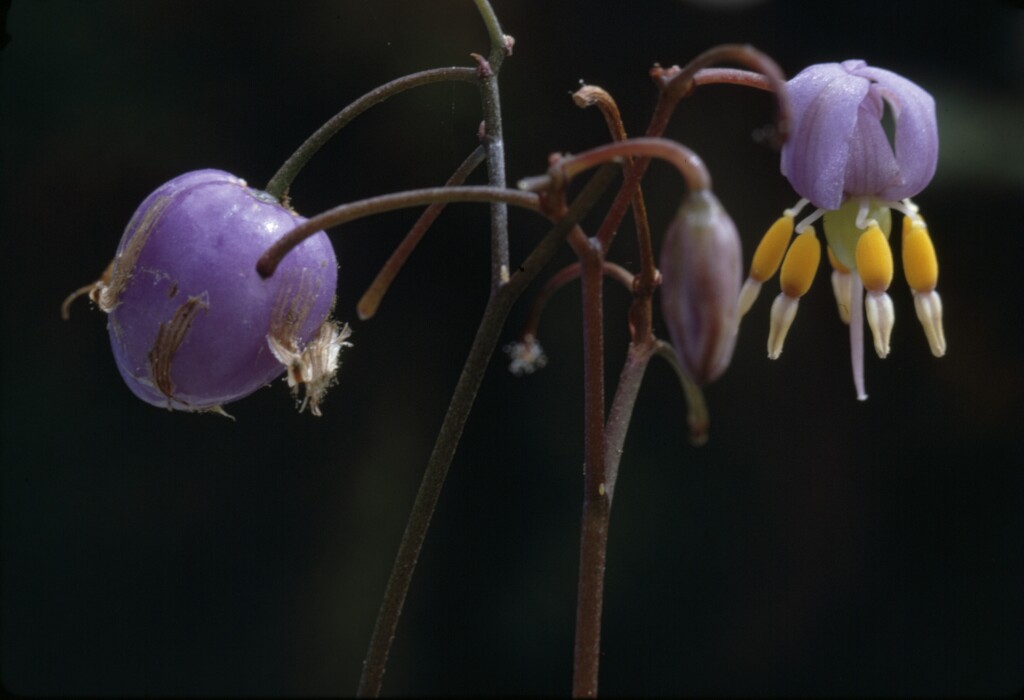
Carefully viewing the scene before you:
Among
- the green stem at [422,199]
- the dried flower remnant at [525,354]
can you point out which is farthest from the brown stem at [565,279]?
the green stem at [422,199]

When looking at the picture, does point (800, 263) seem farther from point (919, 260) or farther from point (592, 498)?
point (592, 498)

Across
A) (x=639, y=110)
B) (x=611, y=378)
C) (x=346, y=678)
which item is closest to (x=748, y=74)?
(x=639, y=110)

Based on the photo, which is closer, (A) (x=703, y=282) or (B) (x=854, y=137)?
(A) (x=703, y=282)

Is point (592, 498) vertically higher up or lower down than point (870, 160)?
lower down

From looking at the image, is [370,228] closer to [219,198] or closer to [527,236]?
[527,236]

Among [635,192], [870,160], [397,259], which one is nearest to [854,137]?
[870,160]

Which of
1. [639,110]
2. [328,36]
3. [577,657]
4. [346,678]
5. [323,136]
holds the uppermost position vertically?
[328,36]
